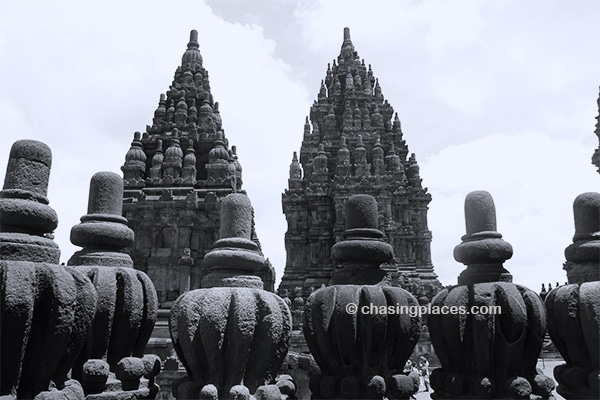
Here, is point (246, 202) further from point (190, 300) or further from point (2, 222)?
point (2, 222)

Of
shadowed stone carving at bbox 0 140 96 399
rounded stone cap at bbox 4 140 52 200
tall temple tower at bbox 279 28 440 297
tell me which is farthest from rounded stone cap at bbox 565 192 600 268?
tall temple tower at bbox 279 28 440 297

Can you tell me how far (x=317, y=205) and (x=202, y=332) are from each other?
22.5m

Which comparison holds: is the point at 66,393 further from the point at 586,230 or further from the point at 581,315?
→ the point at 586,230

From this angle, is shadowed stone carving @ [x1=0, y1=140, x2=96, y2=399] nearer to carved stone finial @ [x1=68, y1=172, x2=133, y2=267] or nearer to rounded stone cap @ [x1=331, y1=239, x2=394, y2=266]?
carved stone finial @ [x1=68, y1=172, x2=133, y2=267]

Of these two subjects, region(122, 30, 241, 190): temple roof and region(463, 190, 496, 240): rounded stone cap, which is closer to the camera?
region(463, 190, 496, 240): rounded stone cap

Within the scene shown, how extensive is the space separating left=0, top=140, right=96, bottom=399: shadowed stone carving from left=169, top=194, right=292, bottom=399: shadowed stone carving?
0.83 metres

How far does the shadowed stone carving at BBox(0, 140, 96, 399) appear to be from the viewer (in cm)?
342

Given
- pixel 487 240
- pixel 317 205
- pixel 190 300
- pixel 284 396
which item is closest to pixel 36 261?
pixel 190 300

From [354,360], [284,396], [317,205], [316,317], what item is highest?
[317,205]

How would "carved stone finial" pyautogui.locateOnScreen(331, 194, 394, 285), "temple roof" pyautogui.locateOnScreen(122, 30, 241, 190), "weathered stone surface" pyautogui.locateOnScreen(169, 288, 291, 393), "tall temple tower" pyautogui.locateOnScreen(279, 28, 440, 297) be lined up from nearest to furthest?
1. "weathered stone surface" pyautogui.locateOnScreen(169, 288, 291, 393)
2. "carved stone finial" pyautogui.locateOnScreen(331, 194, 394, 285)
3. "temple roof" pyautogui.locateOnScreen(122, 30, 241, 190)
4. "tall temple tower" pyautogui.locateOnScreen(279, 28, 440, 297)

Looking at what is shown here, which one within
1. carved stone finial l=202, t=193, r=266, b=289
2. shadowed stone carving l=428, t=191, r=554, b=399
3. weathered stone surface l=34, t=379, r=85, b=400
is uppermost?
carved stone finial l=202, t=193, r=266, b=289

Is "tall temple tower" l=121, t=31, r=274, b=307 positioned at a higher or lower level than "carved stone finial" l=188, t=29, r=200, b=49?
lower

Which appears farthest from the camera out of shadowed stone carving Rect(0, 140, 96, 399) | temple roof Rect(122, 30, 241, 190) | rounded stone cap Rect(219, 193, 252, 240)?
temple roof Rect(122, 30, 241, 190)

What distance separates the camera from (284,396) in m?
4.67
